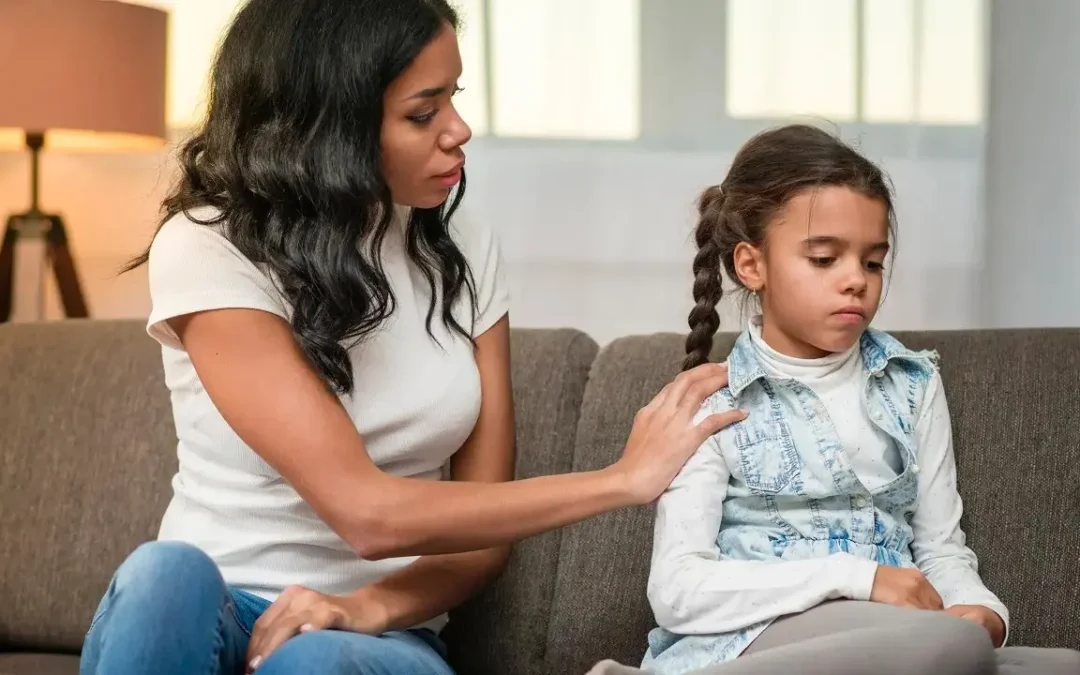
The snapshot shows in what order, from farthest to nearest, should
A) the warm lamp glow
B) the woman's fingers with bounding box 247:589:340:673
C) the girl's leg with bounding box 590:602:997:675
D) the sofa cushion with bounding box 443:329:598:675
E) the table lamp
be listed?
the warm lamp glow < the table lamp < the sofa cushion with bounding box 443:329:598:675 < the woman's fingers with bounding box 247:589:340:673 < the girl's leg with bounding box 590:602:997:675

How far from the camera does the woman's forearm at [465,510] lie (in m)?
1.27

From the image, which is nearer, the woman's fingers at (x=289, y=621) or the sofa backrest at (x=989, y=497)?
the woman's fingers at (x=289, y=621)

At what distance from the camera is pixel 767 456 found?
1399 millimetres

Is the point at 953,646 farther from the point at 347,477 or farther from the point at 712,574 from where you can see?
the point at 347,477

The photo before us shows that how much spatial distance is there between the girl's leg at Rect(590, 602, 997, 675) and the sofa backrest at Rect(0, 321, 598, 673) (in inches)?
25.3

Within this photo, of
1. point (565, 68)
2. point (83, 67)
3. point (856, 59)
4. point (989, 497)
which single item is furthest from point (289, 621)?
point (856, 59)

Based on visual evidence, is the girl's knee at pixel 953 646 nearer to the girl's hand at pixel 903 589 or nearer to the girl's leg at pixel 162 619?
the girl's hand at pixel 903 589

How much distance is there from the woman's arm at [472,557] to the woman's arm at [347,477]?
3.3 inches

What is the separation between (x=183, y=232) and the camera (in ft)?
4.45

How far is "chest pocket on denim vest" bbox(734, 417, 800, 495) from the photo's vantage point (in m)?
1.39

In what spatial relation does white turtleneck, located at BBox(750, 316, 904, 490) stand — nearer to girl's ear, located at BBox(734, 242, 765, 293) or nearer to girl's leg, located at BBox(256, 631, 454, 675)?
Answer: girl's ear, located at BBox(734, 242, 765, 293)

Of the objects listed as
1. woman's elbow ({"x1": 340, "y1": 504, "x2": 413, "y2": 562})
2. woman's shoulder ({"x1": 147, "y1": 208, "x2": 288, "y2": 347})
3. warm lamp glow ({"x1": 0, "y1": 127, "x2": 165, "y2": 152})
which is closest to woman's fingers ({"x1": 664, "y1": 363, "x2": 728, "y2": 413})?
woman's elbow ({"x1": 340, "y1": 504, "x2": 413, "y2": 562})

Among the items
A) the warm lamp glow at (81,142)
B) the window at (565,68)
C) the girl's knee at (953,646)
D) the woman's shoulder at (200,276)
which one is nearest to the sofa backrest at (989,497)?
the girl's knee at (953,646)

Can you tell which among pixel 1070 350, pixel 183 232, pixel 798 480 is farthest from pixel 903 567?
pixel 183 232
